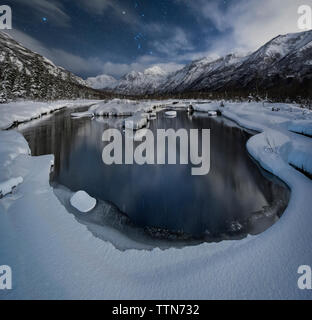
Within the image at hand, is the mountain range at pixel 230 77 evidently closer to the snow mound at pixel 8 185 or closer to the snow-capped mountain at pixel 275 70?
the snow-capped mountain at pixel 275 70

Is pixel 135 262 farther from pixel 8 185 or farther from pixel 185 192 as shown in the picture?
pixel 8 185

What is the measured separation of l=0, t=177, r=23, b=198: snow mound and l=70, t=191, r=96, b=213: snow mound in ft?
6.92

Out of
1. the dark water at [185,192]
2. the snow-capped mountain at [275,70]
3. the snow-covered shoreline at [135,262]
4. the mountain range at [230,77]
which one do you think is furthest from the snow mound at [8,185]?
the snow-capped mountain at [275,70]

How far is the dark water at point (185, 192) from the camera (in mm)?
6719

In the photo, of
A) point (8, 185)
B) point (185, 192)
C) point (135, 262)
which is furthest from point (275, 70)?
point (135, 262)

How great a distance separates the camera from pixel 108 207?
25.3ft

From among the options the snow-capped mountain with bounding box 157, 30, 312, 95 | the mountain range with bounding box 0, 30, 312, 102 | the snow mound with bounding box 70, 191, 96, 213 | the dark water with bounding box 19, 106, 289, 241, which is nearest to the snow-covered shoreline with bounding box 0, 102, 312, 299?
the snow mound with bounding box 70, 191, 96, 213

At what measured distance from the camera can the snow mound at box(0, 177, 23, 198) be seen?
6.70 meters

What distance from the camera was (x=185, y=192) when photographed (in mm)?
9266

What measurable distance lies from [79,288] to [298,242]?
496 centimetres

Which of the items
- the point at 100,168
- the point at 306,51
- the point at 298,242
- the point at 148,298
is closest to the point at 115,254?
the point at 148,298

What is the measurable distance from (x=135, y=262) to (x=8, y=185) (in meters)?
5.58

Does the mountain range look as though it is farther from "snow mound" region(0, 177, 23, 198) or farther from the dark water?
"snow mound" region(0, 177, 23, 198)

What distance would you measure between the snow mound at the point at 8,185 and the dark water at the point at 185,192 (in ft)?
6.04
